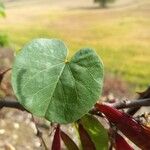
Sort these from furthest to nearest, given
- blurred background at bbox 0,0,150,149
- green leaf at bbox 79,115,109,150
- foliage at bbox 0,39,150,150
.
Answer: blurred background at bbox 0,0,150,149 < green leaf at bbox 79,115,109,150 < foliage at bbox 0,39,150,150

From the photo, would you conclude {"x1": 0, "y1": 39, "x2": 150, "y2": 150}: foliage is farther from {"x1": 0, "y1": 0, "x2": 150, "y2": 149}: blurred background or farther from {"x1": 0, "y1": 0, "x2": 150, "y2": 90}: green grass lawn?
{"x1": 0, "y1": 0, "x2": 150, "y2": 90}: green grass lawn

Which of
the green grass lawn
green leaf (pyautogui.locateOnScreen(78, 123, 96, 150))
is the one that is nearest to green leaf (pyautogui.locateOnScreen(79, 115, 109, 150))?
green leaf (pyautogui.locateOnScreen(78, 123, 96, 150))

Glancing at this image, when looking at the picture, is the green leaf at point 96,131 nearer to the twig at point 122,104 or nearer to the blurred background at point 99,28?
the twig at point 122,104

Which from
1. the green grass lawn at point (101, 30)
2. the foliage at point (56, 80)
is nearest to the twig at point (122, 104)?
the foliage at point (56, 80)

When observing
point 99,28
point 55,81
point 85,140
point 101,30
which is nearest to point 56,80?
point 55,81

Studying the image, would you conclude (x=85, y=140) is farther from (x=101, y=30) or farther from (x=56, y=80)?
(x=101, y=30)
